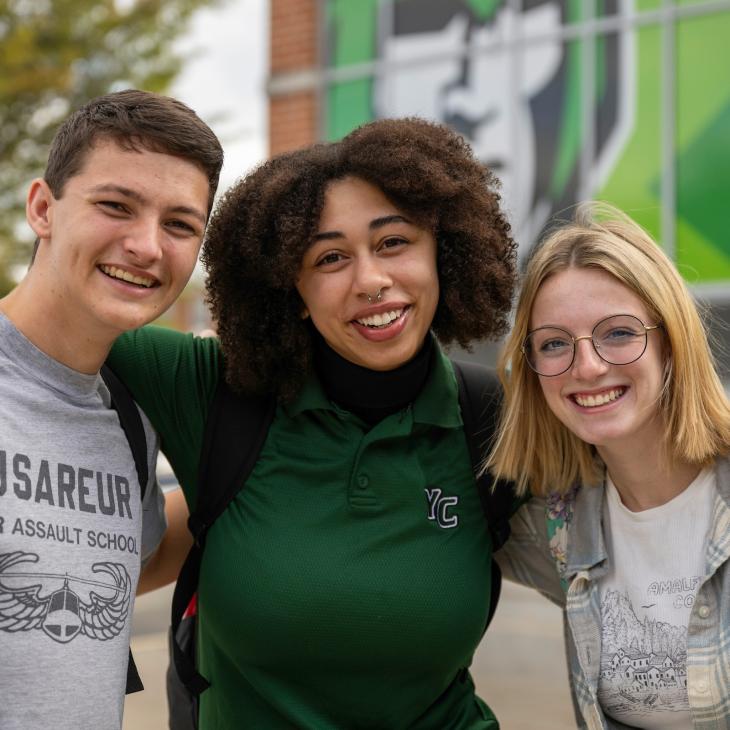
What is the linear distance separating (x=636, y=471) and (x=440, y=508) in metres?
0.51

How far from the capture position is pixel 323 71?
9.50 m

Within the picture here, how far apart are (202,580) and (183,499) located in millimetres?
344

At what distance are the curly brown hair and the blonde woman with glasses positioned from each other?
0.29m

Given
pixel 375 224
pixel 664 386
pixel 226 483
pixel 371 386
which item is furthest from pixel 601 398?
pixel 226 483


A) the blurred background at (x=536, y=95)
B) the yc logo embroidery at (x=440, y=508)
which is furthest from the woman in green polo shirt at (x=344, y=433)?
the blurred background at (x=536, y=95)

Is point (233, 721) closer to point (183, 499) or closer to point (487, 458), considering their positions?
point (183, 499)

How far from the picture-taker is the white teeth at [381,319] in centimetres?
259

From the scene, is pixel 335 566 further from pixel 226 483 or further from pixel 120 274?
pixel 120 274

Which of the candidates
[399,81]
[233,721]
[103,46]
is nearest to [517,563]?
[233,721]

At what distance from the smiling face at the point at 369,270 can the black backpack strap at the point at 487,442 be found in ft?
0.88

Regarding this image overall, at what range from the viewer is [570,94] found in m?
8.32

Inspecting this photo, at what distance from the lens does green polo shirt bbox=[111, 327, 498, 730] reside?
244 cm

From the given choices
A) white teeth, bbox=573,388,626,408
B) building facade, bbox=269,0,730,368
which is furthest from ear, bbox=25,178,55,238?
building facade, bbox=269,0,730,368

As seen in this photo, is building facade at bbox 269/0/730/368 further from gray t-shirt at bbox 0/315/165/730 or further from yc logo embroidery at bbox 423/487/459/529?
gray t-shirt at bbox 0/315/165/730
